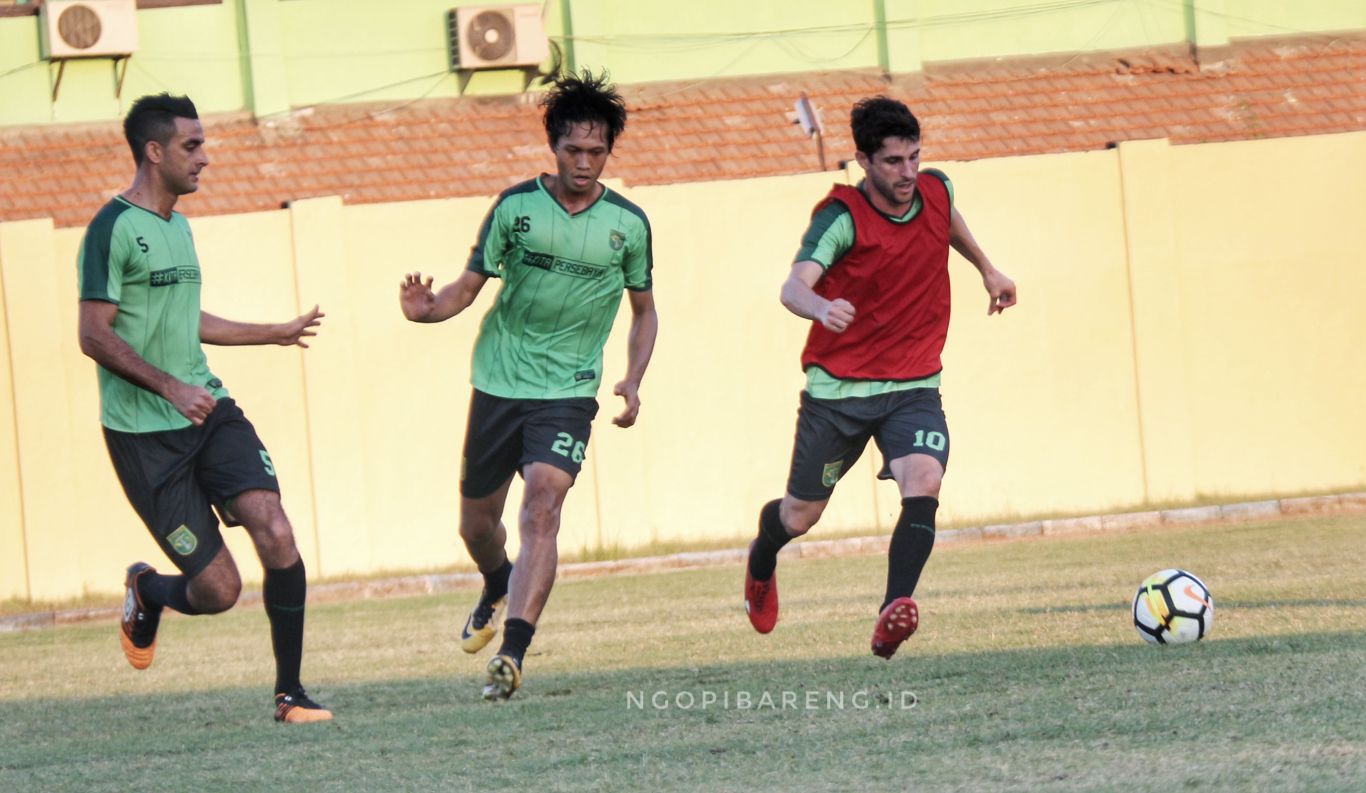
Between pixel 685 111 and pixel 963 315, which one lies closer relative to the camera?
pixel 963 315

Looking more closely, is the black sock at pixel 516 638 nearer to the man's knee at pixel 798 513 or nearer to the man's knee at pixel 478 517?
the man's knee at pixel 478 517

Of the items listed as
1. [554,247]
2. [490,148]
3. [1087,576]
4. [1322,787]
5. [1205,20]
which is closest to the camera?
[1322,787]

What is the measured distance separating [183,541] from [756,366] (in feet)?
31.3

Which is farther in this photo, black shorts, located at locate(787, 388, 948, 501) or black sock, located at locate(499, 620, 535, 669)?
black shorts, located at locate(787, 388, 948, 501)

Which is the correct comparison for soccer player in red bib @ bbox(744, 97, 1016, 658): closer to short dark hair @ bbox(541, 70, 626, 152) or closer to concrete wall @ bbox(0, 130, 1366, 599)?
short dark hair @ bbox(541, 70, 626, 152)

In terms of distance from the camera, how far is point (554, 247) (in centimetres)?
802

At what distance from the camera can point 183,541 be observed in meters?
7.79

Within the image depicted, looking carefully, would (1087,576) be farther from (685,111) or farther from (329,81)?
(329,81)

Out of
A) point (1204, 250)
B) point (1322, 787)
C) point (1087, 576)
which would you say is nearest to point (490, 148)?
point (1204, 250)

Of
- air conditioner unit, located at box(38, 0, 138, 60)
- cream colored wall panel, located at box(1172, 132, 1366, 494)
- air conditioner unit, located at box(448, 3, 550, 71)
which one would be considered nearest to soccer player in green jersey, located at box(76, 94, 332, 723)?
cream colored wall panel, located at box(1172, 132, 1366, 494)

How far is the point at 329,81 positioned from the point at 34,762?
14620 millimetres

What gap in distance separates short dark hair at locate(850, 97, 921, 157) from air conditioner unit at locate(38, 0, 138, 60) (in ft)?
45.0

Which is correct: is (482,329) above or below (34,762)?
above

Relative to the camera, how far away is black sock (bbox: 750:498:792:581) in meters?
8.79
